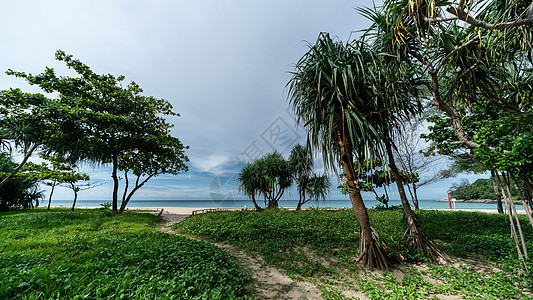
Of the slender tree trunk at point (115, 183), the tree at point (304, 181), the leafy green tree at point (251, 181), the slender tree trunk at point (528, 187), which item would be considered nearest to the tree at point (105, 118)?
the slender tree trunk at point (115, 183)

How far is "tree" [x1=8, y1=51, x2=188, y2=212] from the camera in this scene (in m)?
8.41

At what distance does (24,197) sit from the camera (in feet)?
52.4

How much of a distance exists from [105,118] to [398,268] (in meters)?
11.9

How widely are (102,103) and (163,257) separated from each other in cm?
1031

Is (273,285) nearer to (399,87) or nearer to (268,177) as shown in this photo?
(399,87)

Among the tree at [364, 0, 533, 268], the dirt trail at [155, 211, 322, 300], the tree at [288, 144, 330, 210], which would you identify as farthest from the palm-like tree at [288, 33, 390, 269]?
the tree at [288, 144, 330, 210]

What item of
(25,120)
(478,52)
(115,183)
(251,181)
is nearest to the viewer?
(478,52)

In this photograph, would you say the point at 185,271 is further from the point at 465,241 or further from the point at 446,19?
the point at 465,241

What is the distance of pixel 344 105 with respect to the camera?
3705 millimetres

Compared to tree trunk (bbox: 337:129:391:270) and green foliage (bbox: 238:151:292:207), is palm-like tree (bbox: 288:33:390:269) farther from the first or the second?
green foliage (bbox: 238:151:292:207)

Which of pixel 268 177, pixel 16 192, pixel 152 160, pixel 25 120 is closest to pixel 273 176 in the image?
pixel 268 177

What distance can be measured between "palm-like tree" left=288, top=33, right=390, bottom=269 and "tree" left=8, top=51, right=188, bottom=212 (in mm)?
9344

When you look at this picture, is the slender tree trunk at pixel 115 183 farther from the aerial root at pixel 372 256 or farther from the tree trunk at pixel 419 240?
the tree trunk at pixel 419 240

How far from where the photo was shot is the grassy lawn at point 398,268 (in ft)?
9.94
